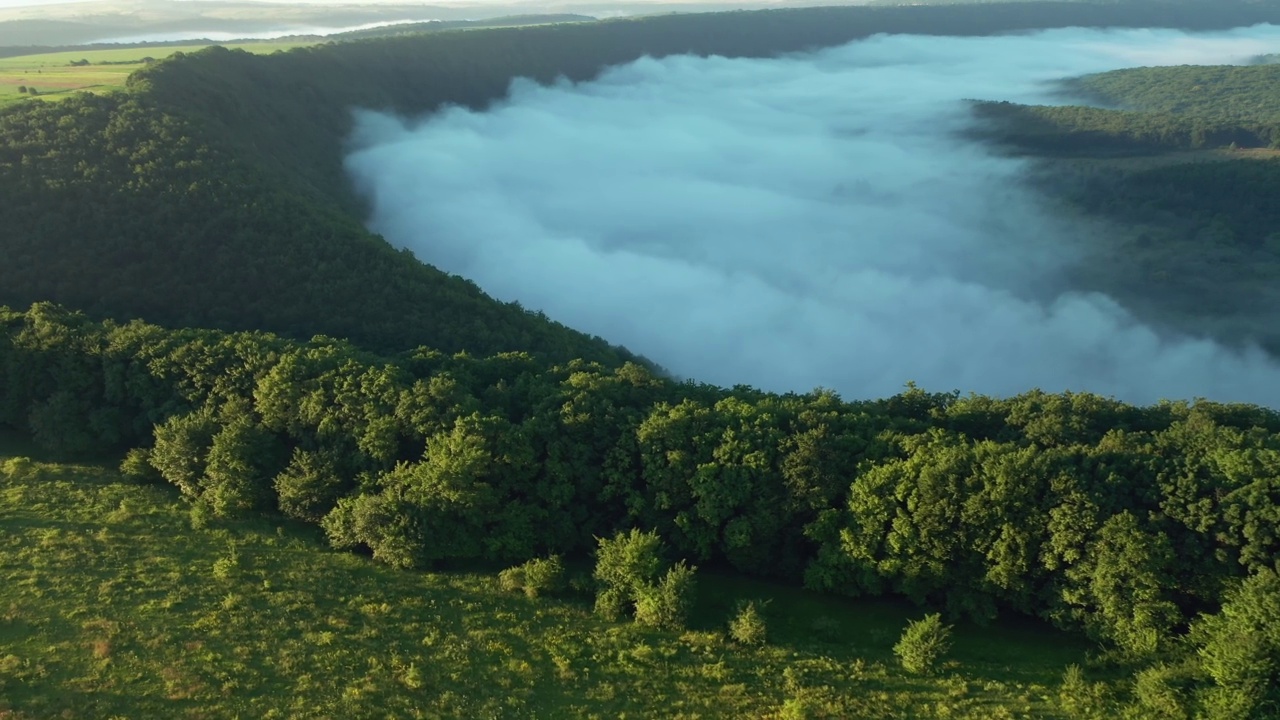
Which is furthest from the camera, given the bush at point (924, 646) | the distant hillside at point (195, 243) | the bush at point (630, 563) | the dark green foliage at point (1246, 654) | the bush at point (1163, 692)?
the distant hillside at point (195, 243)

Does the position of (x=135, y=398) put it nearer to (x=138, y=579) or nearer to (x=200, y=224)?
(x=138, y=579)

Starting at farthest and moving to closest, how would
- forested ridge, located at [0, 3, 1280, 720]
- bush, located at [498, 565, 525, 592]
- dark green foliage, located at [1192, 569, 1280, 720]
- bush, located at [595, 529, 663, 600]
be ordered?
bush, located at [498, 565, 525, 592], bush, located at [595, 529, 663, 600], forested ridge, located at [0, 3, 1280, 720], dark green foliage, located at [1192, 569, 1280, 720]

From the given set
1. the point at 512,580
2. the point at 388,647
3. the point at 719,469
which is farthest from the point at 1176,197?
the point at 388,647

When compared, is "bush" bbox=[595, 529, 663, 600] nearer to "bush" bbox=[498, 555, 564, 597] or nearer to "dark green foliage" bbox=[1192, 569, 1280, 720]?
"bush" bbox=[498, 555, 564, 597]

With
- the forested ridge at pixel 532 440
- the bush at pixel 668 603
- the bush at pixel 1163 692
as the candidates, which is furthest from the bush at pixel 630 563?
the bush at pixel 1163 692

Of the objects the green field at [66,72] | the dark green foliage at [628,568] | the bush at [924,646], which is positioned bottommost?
the bush at [924,646]

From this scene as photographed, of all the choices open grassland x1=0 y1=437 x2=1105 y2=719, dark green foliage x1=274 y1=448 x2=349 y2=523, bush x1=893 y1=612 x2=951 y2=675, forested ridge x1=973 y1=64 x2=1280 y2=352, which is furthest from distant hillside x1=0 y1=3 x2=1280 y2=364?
forested ridge x1=973 y1=64 x2=1280 y2=352

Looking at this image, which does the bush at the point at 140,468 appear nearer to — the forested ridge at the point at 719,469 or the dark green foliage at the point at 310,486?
the forested ridge at the point at 719,469
